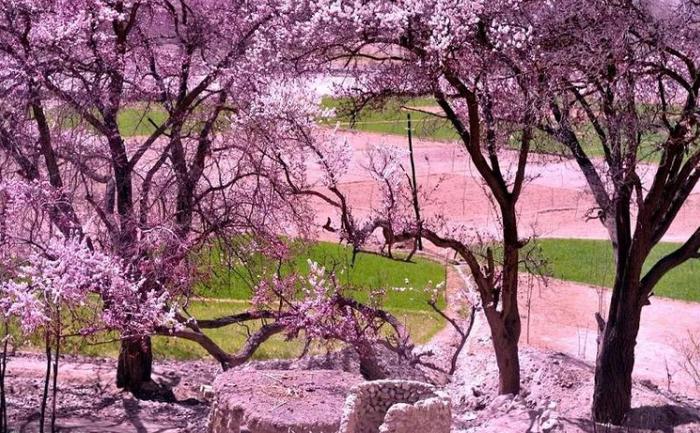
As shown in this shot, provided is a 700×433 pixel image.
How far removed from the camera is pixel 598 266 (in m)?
24.5

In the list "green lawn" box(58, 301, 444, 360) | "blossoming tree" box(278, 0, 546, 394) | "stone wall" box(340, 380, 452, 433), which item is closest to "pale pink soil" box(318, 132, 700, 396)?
"blossoming tree" box(278, 0, 546, 394)

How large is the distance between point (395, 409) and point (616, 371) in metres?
6.20

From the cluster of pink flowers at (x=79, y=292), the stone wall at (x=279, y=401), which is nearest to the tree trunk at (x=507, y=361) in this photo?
the stone wall at (x=279, y=401)

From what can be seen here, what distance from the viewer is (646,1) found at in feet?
42.8

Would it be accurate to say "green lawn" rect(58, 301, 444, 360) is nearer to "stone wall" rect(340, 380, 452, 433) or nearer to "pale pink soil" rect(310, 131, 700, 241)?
"pale pink soil" rect(310, 131, 700, 241)

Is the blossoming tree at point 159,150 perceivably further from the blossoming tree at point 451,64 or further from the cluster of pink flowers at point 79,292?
the blossoming tree at point 451,64

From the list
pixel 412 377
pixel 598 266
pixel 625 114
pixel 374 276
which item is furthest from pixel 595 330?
pixel 625 114

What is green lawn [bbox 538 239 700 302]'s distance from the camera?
2308 centimetres

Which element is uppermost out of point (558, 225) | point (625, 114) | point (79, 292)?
point (625, 114)

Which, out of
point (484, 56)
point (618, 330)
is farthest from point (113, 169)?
point (618, 330)

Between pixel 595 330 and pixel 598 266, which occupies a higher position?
pixel 598 266

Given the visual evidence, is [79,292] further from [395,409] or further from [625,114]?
[625,114]

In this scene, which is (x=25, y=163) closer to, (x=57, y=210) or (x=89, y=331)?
(x=57, y=210)

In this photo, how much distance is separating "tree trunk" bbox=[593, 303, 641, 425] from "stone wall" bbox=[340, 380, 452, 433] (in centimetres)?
525
